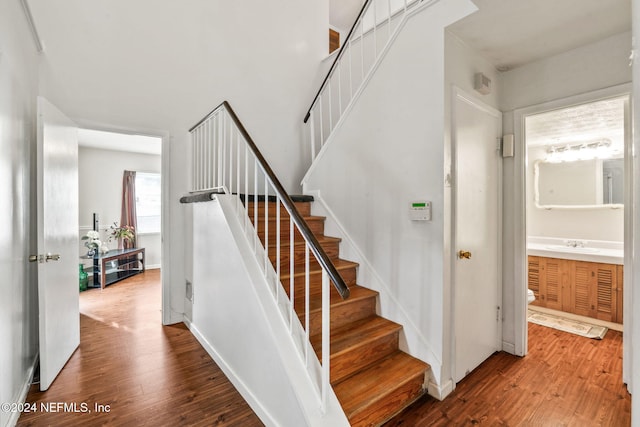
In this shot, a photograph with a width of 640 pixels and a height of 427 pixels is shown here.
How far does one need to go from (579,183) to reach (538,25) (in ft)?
9.46

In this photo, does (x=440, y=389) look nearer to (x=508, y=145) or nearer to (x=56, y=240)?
(x=508, y=145)

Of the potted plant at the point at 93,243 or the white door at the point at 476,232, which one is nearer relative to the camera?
the white door at the point at 476,232

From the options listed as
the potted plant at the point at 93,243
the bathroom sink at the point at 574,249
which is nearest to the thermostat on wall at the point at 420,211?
the bathroom sink at the point at 574,249

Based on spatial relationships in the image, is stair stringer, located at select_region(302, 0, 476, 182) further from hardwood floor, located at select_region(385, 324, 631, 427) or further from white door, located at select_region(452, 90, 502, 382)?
hardwood floor, located at select_region(385, 324, 631, 427)

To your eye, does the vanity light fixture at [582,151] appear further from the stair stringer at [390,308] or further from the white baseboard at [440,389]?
the white baseboard at [440,389]

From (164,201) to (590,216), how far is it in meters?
5.19

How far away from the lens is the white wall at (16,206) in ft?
5.35

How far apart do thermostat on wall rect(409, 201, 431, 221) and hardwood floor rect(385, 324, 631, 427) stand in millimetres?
1238

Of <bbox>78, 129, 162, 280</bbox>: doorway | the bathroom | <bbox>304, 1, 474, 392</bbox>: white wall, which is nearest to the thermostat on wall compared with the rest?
<bbox>304, 1, 474, 392</bbox>: white wall

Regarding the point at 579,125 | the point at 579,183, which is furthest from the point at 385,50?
the point at 579,183

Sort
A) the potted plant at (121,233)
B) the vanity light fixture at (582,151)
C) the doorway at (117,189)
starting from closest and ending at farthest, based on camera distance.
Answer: the vanity light fixture at (582,151) < the doorway at (117,189) < the potted plant at (121,233)

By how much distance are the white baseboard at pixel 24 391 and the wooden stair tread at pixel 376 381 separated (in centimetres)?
187

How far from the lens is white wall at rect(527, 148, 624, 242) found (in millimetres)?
3613

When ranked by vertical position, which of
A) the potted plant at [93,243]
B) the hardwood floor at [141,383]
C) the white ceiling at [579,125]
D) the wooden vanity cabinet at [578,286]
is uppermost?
the white ceiling at [579,125]
